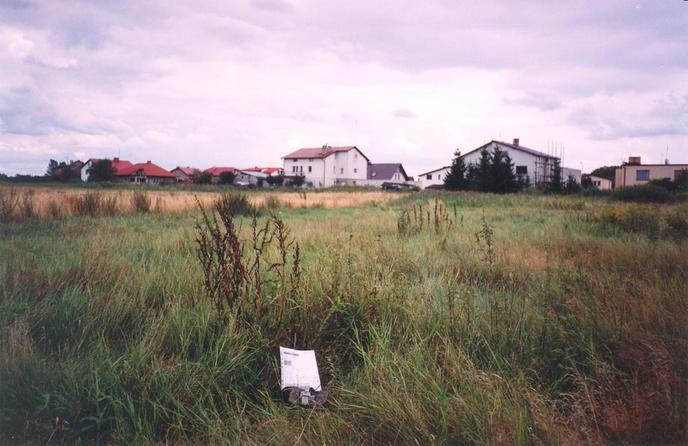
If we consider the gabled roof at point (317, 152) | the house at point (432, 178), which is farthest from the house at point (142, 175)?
the house at point (432, 178)

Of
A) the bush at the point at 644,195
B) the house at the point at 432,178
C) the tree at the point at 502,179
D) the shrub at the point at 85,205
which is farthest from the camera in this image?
the house at the point at 432,178

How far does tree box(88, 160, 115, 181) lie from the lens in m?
17.7

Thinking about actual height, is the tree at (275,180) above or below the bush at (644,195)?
above

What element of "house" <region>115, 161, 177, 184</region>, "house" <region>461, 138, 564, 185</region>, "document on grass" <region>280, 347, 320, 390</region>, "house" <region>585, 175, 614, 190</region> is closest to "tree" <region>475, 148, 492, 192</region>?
"house" <region>461, 138, 564, 185</region>

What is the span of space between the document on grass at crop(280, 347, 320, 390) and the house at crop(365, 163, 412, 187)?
8116 cm

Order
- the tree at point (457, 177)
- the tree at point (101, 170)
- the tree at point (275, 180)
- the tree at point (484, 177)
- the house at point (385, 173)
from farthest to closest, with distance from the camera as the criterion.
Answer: the house at point (385, 173) < the tree at point (275, 180) < the tree at point (457, 177) < the tree at point (484, 177) < the tree at point (101, 170)

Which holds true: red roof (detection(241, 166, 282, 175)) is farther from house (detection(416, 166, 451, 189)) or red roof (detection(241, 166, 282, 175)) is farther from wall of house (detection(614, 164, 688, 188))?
wall of house (detection(614, 164, 688, 188))

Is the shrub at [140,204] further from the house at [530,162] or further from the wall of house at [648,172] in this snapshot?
the wall of house at [648,172]

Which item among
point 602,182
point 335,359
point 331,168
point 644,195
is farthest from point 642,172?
point 335,359

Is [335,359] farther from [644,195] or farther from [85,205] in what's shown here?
[644,195]

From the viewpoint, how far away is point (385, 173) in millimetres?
87000

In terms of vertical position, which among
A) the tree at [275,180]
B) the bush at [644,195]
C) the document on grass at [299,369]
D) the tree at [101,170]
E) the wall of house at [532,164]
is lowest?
the document on grass at [299,369]

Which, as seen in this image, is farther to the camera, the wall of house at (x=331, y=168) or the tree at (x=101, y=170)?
the wall of house at (x=331, y=168)

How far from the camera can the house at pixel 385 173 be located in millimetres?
85250
